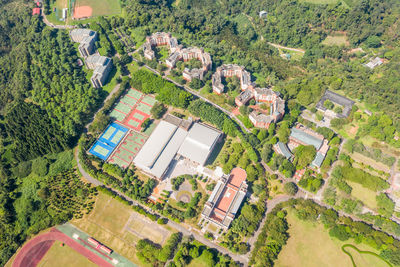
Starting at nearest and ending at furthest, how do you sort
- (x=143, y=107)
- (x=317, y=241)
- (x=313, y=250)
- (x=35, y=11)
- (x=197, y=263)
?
(x=197, y=263)
(x=313, y=250)
(x=317, y=241)
(x=143, y=107)
(x=35, y=11)

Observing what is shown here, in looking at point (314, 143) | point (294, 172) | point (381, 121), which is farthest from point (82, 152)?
point (381, 121)

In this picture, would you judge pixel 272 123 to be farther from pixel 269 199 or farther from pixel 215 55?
pixel 215 55

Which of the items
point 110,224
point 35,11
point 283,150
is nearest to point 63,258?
point 110,224

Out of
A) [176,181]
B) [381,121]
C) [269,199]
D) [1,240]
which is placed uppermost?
[381,121]

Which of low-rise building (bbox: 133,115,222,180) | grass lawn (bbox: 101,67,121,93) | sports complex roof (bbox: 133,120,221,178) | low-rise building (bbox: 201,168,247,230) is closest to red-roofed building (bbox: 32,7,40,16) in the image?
grass lawn (bbox: 101,67,121,93)

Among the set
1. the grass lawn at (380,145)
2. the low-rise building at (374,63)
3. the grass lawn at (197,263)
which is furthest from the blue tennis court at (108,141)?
the low-rise building at (374,63)

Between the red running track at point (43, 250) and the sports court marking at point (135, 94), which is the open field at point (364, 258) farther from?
the sports court marking at point (135, 94)

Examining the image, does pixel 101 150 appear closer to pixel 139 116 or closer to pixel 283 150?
pixel 139 116

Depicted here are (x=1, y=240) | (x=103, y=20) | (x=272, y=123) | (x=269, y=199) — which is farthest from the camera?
(x=103, y=20)
